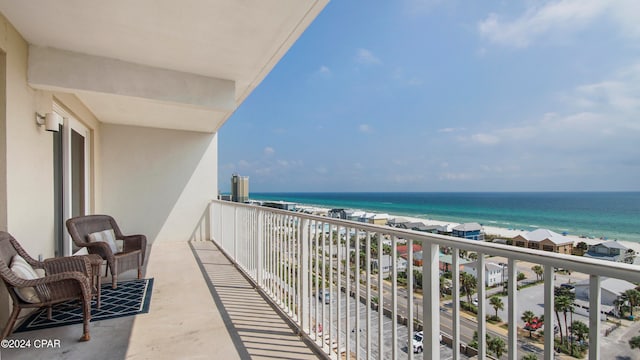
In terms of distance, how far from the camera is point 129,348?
245cm

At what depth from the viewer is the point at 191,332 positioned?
271cm

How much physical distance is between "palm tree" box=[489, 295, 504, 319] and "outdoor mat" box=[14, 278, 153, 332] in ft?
10.6

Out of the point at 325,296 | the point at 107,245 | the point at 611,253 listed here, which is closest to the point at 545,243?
the point at 611,253

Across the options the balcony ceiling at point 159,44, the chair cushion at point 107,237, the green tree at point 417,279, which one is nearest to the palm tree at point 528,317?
the green tree at point 417,279

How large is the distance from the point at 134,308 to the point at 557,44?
89.1 feet

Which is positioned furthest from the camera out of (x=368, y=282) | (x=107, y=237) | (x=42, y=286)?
(x=107, y=237)

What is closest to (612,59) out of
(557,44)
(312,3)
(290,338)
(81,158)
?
(557,44)

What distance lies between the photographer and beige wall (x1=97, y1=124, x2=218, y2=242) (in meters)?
6.70

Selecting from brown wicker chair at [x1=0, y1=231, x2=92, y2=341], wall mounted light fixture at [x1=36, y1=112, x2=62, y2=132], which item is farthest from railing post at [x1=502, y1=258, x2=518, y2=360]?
wall mounted light fixture at [x1=36, y1=112, x2=62, y2=132]

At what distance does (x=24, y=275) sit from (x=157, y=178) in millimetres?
4741

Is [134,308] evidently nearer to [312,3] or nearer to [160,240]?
[312,3]

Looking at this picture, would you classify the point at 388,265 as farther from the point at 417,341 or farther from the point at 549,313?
the point at 549,313

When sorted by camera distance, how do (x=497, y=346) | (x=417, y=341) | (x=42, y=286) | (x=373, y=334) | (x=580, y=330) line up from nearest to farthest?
(x=580, y=330) < (x=497, y=346) < (x=417, y=341) < (x=373, y=334) < (x=42, y=286)

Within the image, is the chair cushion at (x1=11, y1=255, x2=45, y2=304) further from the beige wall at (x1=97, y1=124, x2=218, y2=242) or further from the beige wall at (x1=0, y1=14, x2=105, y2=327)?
the beige wall at (x1=97, y1=124, x2=218, y2=242)
